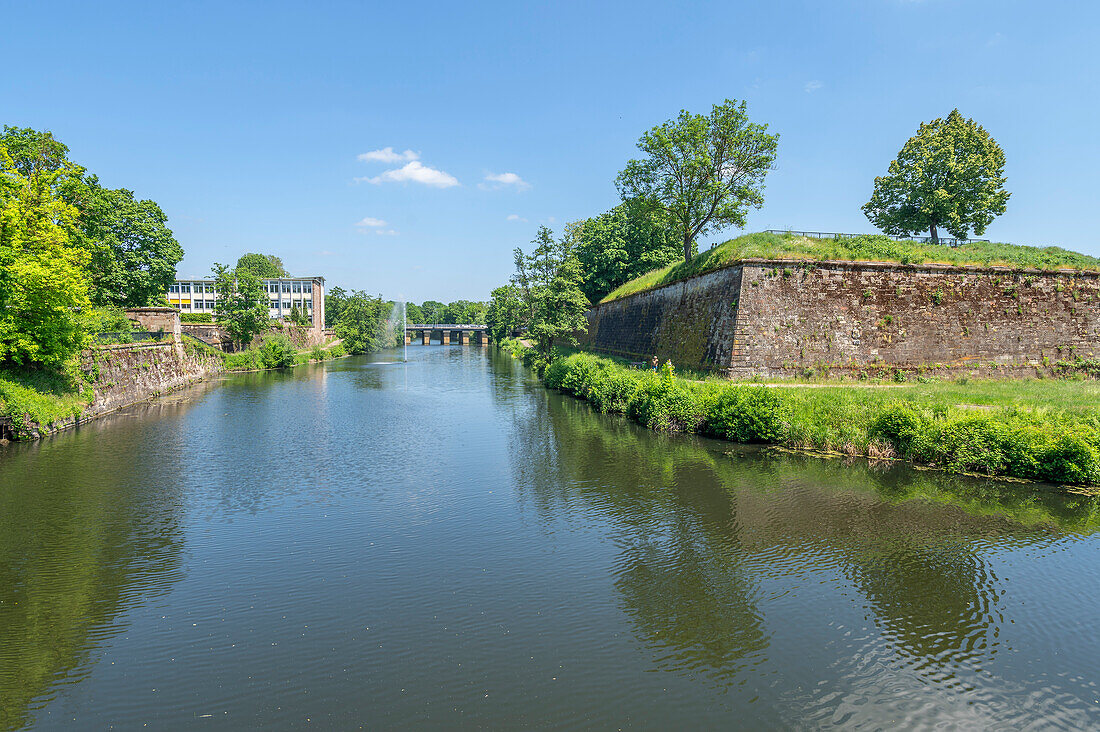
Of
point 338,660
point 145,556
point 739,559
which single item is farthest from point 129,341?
point 739,559

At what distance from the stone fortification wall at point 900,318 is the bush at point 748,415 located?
5.39 meters

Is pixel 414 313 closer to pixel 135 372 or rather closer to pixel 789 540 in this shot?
pixel 135 372

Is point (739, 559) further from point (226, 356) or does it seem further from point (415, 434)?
point (226, 356)

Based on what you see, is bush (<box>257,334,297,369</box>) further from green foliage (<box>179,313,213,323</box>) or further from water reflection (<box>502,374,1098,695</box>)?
water reflection (<box>502,374,1098,695</box>)

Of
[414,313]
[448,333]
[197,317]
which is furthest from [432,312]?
[197,317]

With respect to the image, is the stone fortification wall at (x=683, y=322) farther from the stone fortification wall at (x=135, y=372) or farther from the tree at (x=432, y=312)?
the tree at (x=432, y=312)

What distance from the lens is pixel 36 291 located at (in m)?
20.0

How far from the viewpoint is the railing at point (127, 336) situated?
2723cm

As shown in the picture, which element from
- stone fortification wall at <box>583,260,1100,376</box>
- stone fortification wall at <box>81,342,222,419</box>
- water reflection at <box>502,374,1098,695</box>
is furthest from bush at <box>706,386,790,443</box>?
stone fortification wall at <box>81,342,222,419</box>

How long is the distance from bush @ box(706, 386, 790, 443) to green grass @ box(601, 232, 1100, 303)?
28.9 feet

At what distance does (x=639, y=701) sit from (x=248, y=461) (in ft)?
48.7

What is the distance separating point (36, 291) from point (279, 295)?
74.3 meters

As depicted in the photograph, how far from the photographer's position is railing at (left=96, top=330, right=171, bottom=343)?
89.3ft

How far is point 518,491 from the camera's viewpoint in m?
14.7
